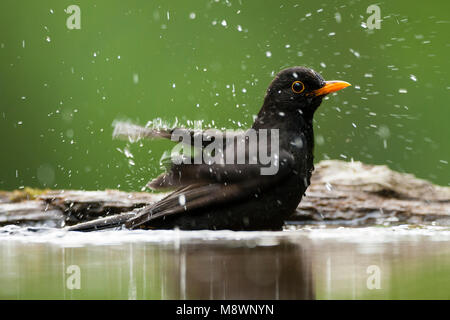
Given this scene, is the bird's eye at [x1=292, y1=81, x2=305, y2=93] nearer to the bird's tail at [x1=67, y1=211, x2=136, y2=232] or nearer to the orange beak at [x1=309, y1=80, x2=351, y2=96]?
the orange beak at [x1=309, y1=80, x2=351, y2=96]

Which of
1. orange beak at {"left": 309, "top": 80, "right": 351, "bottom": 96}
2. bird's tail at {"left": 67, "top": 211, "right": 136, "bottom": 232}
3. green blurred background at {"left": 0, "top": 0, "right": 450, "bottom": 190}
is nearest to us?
bird's tail at {"left": 67, "top": 211, "right": 136, "bottom": 232}

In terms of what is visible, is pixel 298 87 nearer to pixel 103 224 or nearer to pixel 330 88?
pixel 330 88

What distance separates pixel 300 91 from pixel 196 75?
144 inches

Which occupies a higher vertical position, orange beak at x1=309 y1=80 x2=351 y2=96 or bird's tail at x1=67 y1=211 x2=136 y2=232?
orange beak at x1=309 y1=80 x2=351 y2=96

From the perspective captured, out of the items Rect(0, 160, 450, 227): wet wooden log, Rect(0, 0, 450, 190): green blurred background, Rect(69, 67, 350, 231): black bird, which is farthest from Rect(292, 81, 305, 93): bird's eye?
Rect(0, 0, 450, 190): green blurred background

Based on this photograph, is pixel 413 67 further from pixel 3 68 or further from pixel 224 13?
pixel 3 68

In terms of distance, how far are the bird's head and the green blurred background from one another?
2.73 meters

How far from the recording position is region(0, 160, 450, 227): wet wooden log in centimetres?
434

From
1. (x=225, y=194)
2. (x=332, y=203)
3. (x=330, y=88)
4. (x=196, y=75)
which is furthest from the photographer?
(x=196, y=75)

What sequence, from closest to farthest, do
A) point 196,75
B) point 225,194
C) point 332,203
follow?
point 225,194 → point 332,203 → point 196,75

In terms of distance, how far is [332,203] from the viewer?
4629 mm

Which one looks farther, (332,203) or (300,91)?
(332,203)

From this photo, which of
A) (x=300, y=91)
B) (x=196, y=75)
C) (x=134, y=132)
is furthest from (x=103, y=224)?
(x=196, y=75)

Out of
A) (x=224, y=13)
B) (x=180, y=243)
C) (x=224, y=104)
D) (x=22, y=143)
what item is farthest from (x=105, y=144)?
(x=180, y=243)
